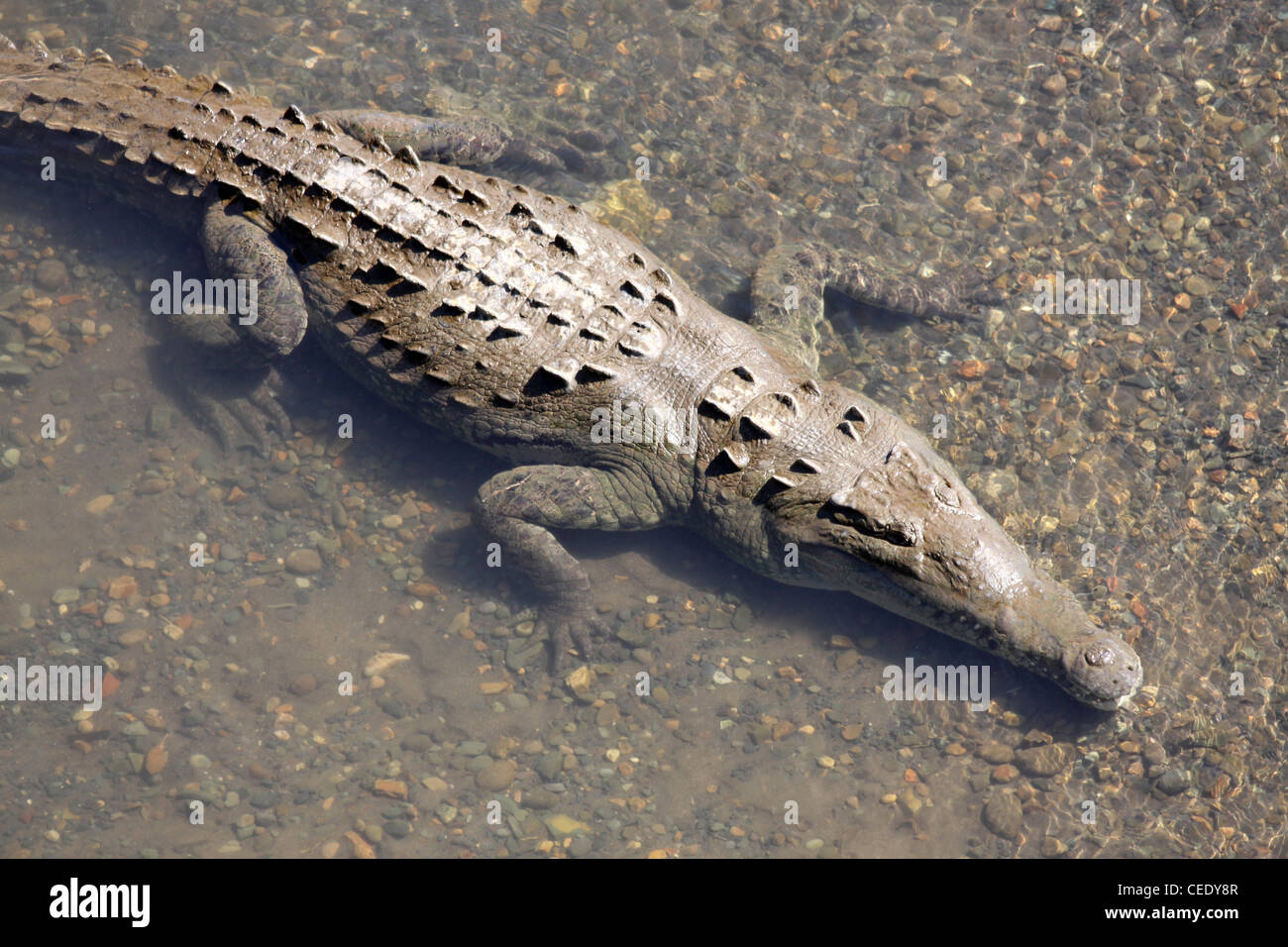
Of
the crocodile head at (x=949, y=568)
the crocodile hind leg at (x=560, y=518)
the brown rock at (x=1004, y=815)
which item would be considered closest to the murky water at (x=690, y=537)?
the brown rock at (x=1004, y=815)

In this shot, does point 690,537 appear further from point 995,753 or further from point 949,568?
point 995,753

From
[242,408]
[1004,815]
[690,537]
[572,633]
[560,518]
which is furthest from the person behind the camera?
[242,408]

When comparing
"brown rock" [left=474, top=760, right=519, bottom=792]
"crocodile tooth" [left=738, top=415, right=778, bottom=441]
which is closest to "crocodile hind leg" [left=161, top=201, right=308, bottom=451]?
"brown rock" [left=474, top=760, right=519, bottom=792]

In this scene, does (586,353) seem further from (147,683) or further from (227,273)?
(147,683)

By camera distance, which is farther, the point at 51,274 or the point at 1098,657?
the point at 51,274

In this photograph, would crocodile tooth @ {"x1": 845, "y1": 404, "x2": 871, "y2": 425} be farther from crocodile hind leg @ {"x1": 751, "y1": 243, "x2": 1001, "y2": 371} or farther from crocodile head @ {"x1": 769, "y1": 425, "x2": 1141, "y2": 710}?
crocodile hind leg @ {"x1": 751, "y1": 243, "x2": 1001, "y2": 371}

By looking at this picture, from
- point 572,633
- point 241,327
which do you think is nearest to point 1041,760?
point 572,633
